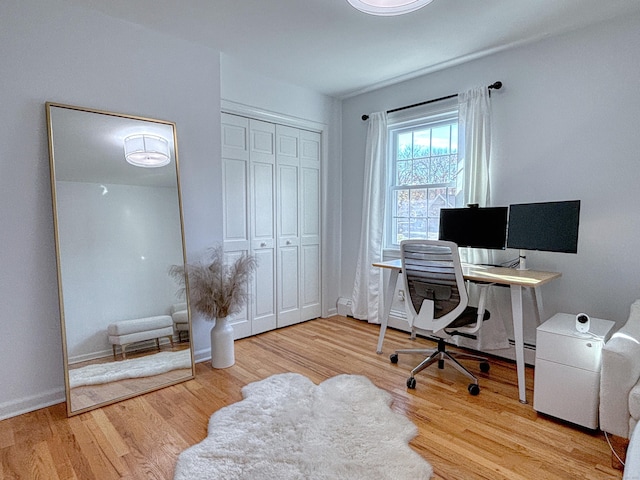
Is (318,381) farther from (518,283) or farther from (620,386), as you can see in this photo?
(620,386)

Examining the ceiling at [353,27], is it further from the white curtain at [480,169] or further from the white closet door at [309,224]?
the white closet door at [309,224]

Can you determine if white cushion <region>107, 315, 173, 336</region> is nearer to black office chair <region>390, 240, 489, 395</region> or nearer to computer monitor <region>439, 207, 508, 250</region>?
black office chair <region>390, 240, 489, 395</region>

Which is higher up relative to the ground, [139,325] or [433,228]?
[433,228]

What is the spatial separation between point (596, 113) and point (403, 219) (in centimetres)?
181

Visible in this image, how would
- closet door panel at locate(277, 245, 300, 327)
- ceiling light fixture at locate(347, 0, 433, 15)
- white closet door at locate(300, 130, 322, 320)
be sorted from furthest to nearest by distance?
1. white closet door at locate(300, 130, 322, 320)
2. closet door panel at locate(277, 245, 300, 327)
3. ceiling light fixture at locate(347, 0, 433, 15)

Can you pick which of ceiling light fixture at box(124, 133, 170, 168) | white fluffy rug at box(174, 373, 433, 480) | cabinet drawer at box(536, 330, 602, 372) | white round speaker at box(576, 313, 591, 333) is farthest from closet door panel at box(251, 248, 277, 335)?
white round speaker at box(576, 313, 591, 333)

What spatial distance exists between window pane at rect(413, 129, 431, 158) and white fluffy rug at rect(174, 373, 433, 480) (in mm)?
2337

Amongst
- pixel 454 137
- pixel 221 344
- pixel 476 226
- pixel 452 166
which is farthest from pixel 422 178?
pixel 221 344

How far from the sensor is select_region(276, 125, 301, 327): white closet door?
12.4 ft

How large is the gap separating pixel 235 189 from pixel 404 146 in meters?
1.82

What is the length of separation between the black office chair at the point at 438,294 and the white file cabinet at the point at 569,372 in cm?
40

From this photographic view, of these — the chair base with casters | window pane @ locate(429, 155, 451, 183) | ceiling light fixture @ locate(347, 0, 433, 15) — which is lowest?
the chair base with casters

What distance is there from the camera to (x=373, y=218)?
A: 3859 mm

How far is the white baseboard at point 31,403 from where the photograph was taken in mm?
2150
